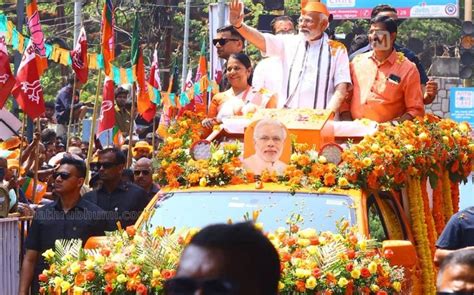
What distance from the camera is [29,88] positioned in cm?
1416

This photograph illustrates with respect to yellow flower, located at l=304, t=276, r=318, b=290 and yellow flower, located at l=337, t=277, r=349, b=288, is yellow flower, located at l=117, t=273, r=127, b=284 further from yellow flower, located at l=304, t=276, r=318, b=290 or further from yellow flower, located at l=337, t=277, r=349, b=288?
yellow flower, located at l=337, t=277, r=349, b=288

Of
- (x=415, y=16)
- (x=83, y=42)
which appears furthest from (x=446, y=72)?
(x=83, y=42)

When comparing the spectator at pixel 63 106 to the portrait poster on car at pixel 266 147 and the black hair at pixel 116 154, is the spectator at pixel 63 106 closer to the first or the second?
the black hair at pixel 116 154

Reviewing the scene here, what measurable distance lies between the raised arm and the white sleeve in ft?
2.19

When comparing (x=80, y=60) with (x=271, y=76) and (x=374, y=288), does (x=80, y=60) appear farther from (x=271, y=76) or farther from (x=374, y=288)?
(x=374, y=288)

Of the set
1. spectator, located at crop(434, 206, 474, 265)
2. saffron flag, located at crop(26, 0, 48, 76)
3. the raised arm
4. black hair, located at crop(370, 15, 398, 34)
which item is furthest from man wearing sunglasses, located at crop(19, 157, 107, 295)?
saffron flag, located at crop(26, 0, 48, 76)

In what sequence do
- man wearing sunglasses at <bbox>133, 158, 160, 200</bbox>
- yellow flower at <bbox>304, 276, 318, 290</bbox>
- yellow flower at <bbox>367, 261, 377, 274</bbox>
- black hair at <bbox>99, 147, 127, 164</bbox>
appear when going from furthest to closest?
man wearing sunglasses at <bbox>133, 158, 160, 200</bbox> → black hair at <bbox>99, 147, 127, 164</bbox> → yellow flower at <bbox>367, 261, 377, 274</bbox> → yellow flower at <bbox>304, 276, 318, 290</bbox>

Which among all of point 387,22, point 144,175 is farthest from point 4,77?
point 387,22

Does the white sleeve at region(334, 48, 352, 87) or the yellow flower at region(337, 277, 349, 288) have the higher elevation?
the white sleeve at region(334, 48, 352, 87)

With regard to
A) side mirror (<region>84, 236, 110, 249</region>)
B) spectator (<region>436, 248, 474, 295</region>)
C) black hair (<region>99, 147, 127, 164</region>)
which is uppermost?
spectator (<region>436, 248, 474, 295</region>)

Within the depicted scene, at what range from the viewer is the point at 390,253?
8.17 meters

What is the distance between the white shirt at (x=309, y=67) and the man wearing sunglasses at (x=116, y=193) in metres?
1.61

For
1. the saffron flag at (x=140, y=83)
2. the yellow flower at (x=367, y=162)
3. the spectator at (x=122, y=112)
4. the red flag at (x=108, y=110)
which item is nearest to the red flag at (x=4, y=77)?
the red flag at (x=108, y=110)

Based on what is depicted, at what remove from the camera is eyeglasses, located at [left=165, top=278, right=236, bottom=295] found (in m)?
3.06
